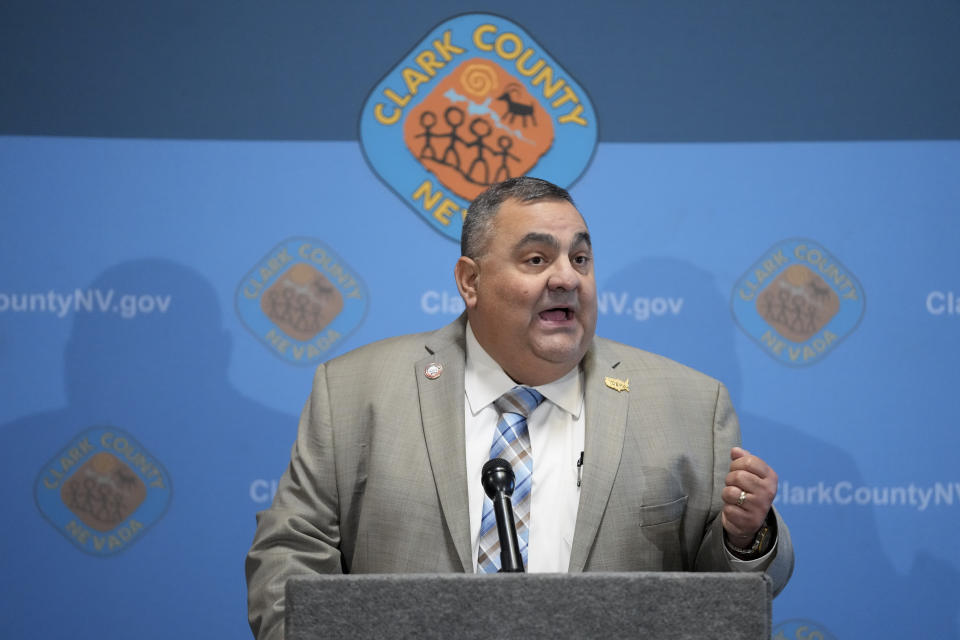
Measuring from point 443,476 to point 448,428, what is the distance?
4.8 inches

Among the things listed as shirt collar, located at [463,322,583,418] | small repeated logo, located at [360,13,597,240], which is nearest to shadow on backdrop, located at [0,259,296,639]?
small repeated logo, located at [360,13,597,240]

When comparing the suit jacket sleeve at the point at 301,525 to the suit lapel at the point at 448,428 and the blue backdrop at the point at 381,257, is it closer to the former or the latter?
the suit lapel at the point at 448,428

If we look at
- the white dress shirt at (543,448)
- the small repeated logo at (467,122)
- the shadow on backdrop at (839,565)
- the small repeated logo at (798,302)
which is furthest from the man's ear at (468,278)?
the small repeated logo at (798,302)

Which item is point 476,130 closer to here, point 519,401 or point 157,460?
point 519,401

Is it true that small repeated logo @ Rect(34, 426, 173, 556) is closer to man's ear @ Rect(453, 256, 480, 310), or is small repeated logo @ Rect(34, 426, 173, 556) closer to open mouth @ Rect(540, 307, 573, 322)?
man's ear @ Rect(453, 256, 480, 310)

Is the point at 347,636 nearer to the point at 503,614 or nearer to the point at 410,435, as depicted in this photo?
the point at 503,614

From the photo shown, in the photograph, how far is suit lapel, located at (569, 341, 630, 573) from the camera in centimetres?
216

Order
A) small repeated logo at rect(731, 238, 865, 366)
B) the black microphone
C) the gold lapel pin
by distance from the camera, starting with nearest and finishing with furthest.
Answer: the black microphone, the gold lapel pin, small repeated logo at rect(731, 238, 865, 366)

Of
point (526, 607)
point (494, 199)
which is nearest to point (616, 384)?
point (494, 199)

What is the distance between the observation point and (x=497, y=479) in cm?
155

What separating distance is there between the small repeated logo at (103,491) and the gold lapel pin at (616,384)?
1.63 m

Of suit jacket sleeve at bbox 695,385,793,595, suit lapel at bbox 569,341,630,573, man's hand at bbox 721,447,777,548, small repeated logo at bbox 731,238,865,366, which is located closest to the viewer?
man's hand at bbox 721,447,777,548

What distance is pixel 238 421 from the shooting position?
3.21 metres

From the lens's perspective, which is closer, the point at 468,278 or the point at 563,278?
the point at 563,278
